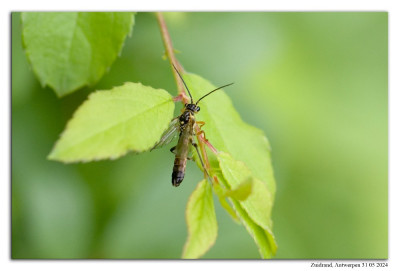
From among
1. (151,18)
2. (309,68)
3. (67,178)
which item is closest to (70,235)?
(67,178)

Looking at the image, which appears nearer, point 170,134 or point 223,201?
point 223,201

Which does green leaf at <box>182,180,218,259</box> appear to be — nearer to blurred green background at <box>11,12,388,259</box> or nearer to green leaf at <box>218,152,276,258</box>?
green leaf at <box>218,152,276,258</box>

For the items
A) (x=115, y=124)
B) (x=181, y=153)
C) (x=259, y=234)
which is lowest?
(x=259, y=234)

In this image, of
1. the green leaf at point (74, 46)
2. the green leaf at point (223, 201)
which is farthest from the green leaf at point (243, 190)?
the green leaf at point (74, 46)

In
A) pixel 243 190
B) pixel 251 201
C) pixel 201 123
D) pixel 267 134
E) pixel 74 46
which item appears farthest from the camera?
pixel 267 134

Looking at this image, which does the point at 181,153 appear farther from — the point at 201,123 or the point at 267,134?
the point at 267,134

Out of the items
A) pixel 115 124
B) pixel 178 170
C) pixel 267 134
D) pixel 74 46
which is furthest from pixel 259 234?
pixel 267 134

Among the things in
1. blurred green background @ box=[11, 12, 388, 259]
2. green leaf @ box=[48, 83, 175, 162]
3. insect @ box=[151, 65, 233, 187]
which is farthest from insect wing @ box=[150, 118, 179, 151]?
blurred green background @ box=[11, 12, 388, 259]

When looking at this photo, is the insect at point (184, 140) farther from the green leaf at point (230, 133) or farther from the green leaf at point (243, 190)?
the green leaf at point (243, 190)
